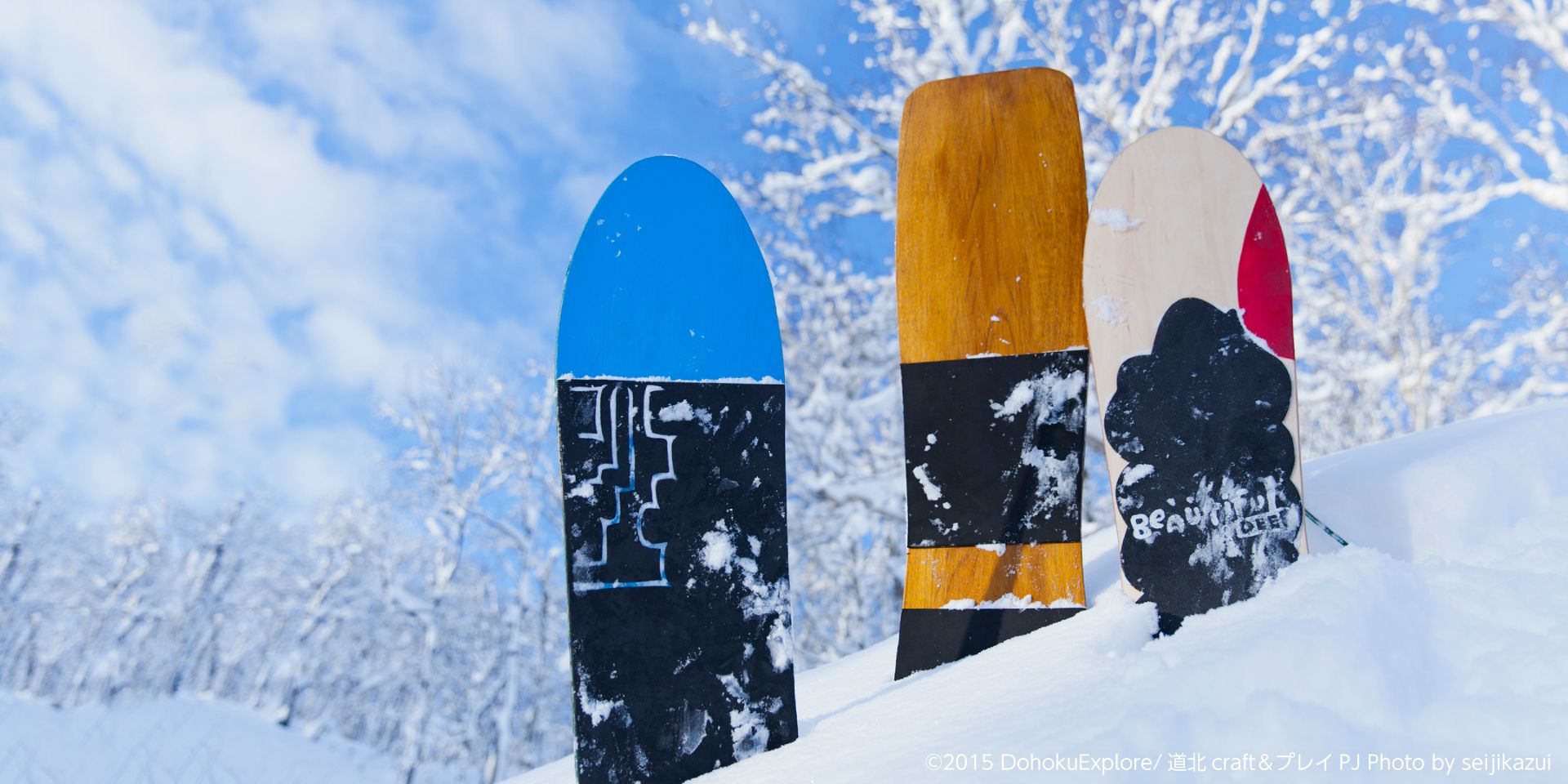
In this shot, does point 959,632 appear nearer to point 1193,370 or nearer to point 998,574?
point 998,574

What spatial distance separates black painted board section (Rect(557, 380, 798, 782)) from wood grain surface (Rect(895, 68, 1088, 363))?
0.63 m

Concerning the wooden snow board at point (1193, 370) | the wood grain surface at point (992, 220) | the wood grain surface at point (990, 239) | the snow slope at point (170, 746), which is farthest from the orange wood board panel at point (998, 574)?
the snow slope at point (170, 746)

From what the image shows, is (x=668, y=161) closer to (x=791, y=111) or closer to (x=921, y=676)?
(x=921, y=676)

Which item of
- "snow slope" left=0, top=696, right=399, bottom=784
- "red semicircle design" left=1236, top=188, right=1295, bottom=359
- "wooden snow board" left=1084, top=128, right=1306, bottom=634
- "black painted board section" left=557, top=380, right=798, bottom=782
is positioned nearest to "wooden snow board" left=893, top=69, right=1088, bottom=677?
"wooden snow board" left=1084, top=128, right=1306, bottom=634

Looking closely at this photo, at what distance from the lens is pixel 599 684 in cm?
136

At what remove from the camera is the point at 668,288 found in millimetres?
1596

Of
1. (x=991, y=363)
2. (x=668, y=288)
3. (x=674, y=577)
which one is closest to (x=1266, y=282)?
(x=991, y=363)

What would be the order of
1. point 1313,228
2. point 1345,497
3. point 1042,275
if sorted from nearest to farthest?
point 1345,497 < point 1042,275 < point 1313,228

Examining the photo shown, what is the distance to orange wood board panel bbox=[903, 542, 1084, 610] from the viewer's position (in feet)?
5.78

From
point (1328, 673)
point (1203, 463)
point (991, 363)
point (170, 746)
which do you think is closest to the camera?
point (1328, 673)

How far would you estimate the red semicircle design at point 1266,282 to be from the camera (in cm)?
158

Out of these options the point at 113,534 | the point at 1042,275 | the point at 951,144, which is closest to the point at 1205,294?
the point at 1042,275

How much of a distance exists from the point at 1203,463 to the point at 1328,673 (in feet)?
2.38

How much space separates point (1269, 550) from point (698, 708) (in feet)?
3.68
